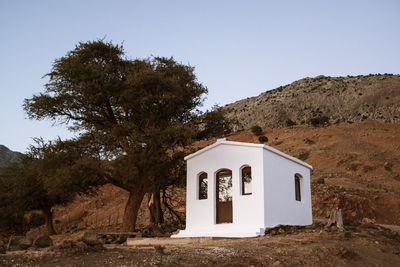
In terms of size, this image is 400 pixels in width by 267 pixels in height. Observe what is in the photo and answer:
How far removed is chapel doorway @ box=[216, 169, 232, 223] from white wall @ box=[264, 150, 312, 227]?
2039mm

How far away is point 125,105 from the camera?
21562 millimetres

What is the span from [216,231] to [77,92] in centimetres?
1037

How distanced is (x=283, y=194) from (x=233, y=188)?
8.24ft

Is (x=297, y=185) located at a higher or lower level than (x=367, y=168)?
lower

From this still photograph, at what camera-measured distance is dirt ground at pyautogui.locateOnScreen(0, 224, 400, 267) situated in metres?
9.47

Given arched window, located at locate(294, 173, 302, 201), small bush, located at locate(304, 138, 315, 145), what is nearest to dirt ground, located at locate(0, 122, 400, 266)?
small bush, located at locate(304, 138, 315, 145)

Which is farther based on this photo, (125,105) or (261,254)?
(125,105)

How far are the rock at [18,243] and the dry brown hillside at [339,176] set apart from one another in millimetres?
15418

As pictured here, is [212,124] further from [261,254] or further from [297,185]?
[261,254]

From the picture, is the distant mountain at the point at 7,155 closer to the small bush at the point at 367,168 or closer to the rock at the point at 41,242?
the small bush at the point at 367,168

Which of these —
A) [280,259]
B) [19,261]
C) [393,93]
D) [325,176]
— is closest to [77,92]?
[19,261]

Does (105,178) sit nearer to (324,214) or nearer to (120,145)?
(120,145)

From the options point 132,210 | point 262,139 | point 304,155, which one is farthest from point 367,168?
point 132,210

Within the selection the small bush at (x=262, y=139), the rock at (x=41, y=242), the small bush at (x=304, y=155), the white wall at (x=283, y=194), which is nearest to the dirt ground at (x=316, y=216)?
the small bush at (x=304, y=155)
